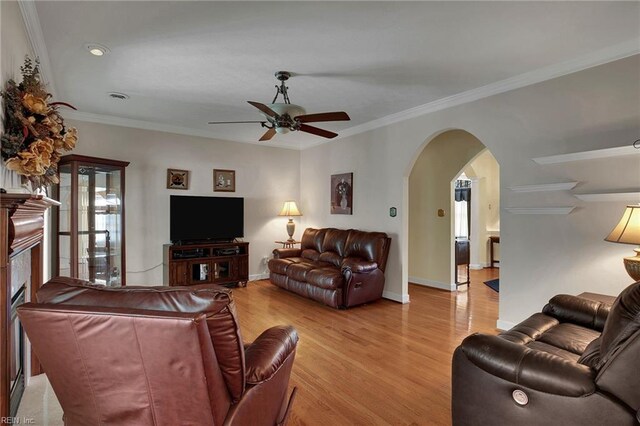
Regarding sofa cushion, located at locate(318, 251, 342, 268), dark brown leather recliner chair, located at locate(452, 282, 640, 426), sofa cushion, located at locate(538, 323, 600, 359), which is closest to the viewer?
dark brown leather recliner chair, located at locate(452, 282, 640, 426)

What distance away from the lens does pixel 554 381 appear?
141 cm

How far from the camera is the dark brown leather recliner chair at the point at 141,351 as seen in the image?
114cm

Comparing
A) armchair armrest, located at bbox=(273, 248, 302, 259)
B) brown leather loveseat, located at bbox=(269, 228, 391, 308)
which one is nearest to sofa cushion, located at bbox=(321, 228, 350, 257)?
brown leather loveseat, located at bbox=(269, 228, 391, 308)

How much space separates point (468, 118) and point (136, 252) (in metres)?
4.98

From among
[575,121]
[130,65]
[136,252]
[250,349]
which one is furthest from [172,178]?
[575,121]

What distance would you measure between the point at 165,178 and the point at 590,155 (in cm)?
539

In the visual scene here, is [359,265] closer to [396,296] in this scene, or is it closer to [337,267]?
[337,267]

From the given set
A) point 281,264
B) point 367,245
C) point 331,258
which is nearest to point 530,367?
point 367,245

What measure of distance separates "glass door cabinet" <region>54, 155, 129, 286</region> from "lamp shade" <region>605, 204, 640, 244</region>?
17.5ft

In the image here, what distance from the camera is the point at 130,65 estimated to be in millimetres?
3133

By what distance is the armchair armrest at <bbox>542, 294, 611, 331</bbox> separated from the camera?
227cm

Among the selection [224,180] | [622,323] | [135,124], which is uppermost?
[135,124]

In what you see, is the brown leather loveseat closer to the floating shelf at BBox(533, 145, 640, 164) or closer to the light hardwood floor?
the light hardwood floor

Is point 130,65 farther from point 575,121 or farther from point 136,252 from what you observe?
point 575,121
